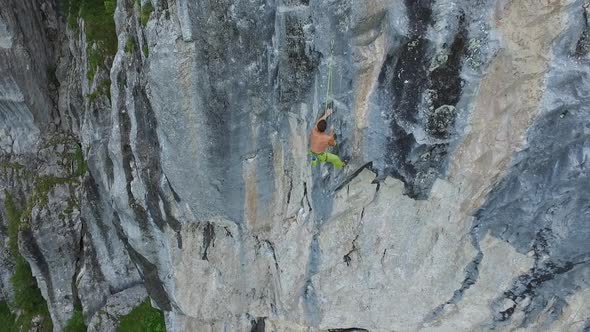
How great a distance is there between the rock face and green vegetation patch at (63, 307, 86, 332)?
4.20 meters

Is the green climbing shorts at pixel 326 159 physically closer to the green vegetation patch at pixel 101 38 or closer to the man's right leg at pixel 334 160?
the man's right leg at pixel 334 160

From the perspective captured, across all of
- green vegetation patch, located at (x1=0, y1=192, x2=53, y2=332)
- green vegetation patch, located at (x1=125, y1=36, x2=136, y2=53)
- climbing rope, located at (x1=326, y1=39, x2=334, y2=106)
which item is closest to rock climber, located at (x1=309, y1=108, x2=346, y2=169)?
climbing rope, located at (x1=326, y1=39, x2=334, y2=106)

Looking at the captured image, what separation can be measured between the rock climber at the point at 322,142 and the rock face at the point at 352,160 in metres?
0.20

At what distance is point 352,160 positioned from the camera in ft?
25.5

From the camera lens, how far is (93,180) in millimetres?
12648

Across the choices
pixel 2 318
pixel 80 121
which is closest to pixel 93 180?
pixel 80 121

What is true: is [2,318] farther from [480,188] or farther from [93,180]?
[480,188]

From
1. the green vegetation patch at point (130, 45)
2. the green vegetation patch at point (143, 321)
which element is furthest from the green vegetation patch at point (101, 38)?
the green vegetation patch at point (143, 321)

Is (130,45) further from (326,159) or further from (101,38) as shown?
(326,159)

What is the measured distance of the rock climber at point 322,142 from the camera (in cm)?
719

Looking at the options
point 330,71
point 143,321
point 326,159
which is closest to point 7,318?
point 143,321

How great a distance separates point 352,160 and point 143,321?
9.58 m

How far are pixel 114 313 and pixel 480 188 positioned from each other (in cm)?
1136

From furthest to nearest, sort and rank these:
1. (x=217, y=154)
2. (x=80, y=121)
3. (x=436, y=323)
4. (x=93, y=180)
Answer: (x=80, y=121), (x=93, y=180), (x=436, y=323), (x=217, y=154)
